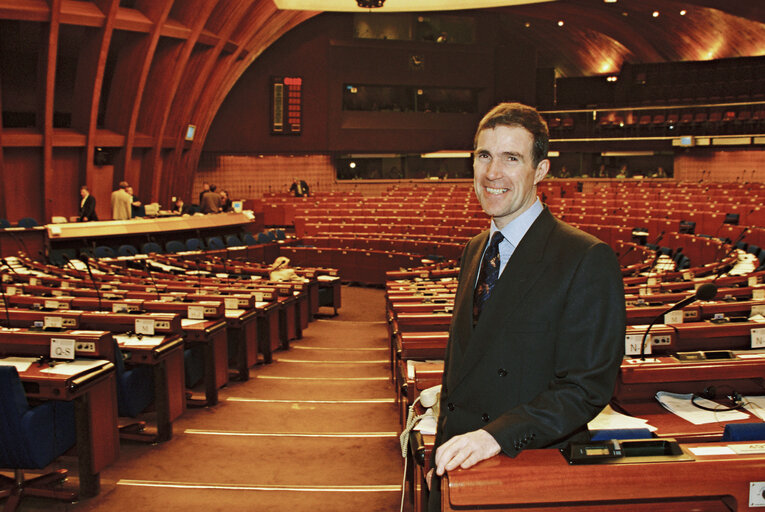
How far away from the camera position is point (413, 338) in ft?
14.6

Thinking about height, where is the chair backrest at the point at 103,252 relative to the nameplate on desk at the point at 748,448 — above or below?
below

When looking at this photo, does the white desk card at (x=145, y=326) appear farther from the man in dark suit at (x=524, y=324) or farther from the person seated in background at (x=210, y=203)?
the person seated in background at (x=210, y=203)

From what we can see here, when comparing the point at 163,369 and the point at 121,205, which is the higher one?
the point at 121,205

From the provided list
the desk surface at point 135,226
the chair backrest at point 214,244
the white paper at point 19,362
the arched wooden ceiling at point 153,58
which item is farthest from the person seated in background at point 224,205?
the white paper at point 19,362

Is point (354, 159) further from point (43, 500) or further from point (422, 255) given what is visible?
point (43, 500)

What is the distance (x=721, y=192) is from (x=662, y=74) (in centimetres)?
1085

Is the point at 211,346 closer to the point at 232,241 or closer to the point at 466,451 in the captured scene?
the point at 466,451

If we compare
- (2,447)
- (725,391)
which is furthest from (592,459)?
(2,447)

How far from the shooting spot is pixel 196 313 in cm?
591

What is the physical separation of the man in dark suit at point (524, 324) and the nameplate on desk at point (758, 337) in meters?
2.66

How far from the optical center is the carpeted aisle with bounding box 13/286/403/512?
3834 mm

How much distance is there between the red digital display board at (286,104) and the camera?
24016 mm

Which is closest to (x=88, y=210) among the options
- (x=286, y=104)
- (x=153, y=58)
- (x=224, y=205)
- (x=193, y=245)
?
(x=193, y=245)

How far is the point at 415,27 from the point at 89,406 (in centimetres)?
2533
